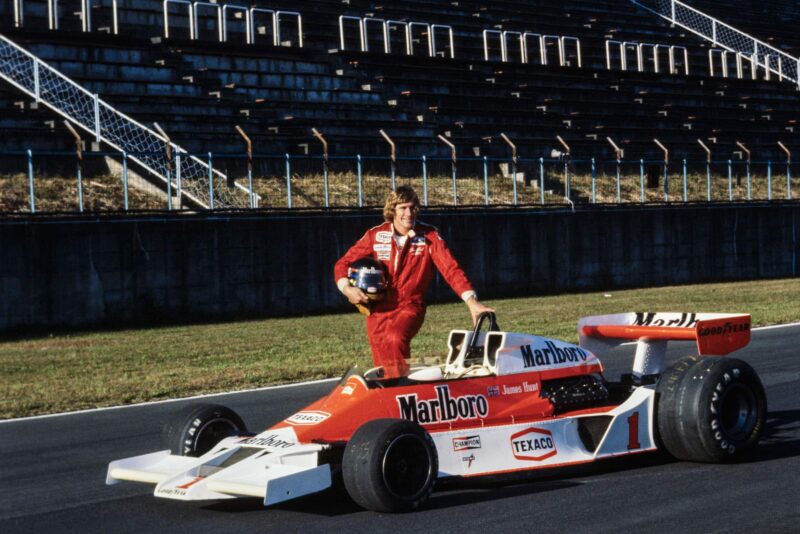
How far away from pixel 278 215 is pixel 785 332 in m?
8.47

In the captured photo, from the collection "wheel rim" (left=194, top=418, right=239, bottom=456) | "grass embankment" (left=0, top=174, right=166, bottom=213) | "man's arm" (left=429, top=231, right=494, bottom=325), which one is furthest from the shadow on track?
"grass embankment" (left=0, top=174, right=166, bottom=213)

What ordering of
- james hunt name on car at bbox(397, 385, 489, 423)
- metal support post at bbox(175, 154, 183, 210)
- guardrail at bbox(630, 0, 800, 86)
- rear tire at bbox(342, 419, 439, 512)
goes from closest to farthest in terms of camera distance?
rear tire at bbox(342, 419, 439, 512) < james hunt name on car at bbox(397, 385, 489, 423) < metal support post at bbox(175, 154, 183, 210) < guardrail at bbox(630, 0, 800, 86)

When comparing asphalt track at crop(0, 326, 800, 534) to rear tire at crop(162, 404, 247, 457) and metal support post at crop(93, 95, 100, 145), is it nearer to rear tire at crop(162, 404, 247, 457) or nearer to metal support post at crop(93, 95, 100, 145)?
rear tire at crop(162, 404, 247, 457)

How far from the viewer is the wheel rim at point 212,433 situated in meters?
7.62

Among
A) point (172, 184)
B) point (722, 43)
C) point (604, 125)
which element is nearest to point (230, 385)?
point (172, 184)

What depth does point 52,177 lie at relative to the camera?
20.9 metres

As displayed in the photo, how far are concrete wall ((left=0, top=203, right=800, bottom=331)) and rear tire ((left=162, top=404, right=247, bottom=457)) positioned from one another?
1091 centimetres

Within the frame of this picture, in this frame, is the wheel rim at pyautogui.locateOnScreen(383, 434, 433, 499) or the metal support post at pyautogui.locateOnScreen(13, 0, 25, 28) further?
the metal support post at pyautogui.locateOnScreen(13, 0, 25, 28)

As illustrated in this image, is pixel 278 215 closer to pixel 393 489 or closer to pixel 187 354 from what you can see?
pixel 187 354

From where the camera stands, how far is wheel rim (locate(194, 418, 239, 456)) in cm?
762

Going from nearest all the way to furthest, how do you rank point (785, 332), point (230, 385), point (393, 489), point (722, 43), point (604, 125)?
point (393, 489) < point (230, 385) < point (785, 332) < point (604, 125) < point (722, 43)

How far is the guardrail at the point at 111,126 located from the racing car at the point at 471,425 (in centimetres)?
1294

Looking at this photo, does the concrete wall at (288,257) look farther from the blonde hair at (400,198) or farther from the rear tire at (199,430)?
the rear tire at (199,430)

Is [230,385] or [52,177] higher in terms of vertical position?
[52,177]
